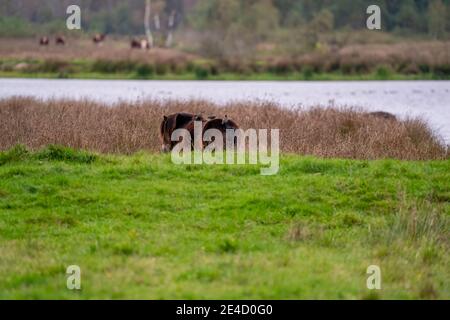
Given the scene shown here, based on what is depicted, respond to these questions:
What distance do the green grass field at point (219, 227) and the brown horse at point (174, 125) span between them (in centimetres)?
151

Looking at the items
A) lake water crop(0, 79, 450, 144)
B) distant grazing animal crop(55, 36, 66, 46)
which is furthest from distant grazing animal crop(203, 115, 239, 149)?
distant grazing animal crop(55, 36, 66, 46)

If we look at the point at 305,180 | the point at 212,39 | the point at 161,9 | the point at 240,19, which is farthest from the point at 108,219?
the point at 161,9

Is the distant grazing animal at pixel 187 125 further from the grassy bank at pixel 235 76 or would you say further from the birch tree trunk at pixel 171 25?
the birch tree trunk at pixel 171 25

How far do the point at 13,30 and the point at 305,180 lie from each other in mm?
51954

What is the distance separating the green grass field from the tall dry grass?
252 cm

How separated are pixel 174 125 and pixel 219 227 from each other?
539cm

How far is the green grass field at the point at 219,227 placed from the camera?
A: 7.56 metres

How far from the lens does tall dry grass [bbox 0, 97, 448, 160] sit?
50.9 feet

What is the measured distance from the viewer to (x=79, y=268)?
787 cm

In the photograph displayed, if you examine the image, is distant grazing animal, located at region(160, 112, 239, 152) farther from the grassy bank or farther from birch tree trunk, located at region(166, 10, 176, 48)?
birch tree trunk, located at region(166, 10, 176, 48)

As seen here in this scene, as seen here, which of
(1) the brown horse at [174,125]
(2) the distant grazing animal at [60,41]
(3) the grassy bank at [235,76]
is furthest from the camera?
(2) the distant grazing animal at [60,41]

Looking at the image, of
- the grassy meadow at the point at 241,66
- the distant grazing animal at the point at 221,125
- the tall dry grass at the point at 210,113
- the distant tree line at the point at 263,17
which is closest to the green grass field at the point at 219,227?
the distant grazing animal at the point at 221,125

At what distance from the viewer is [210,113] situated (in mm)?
20500
